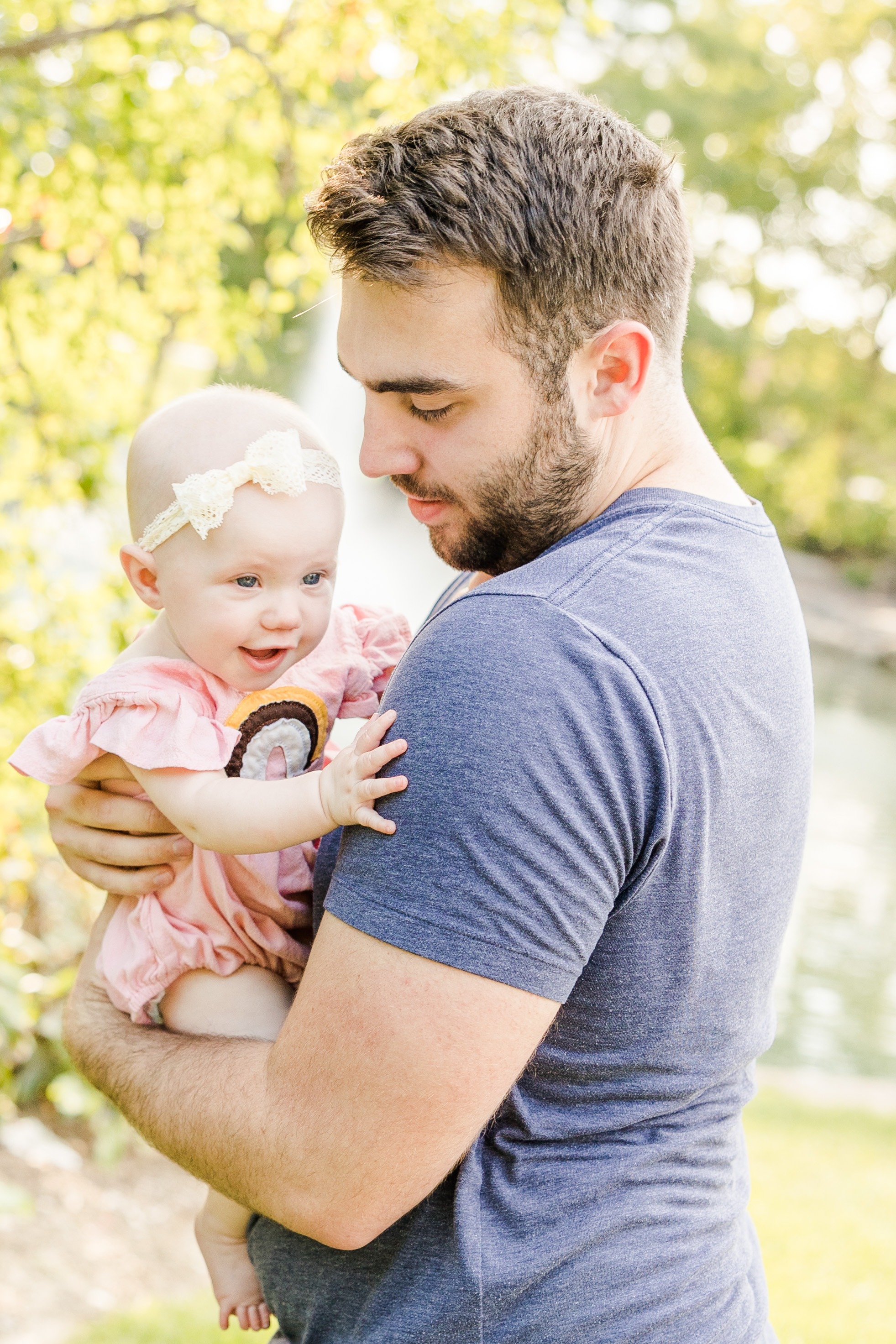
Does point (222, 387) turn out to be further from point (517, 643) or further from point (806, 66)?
point (806, 66)

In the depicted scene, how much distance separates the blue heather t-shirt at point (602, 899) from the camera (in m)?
1.19

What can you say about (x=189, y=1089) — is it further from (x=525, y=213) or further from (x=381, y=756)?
(x=525, y=213)

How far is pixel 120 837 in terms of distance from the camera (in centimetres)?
184

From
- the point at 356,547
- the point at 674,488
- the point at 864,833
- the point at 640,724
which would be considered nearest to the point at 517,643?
the point at 640,724

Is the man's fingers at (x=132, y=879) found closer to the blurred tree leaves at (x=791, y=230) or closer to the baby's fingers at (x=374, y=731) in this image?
the baby's fingers at (x=374, y=731)

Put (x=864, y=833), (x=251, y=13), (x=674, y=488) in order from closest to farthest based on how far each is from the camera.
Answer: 1. (x=674, y=488)
2. (x=251, y=13)
3. (x=864, y=833)

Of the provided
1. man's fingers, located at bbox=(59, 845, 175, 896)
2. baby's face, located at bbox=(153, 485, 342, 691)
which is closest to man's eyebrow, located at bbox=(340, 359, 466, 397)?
baby's face, located at bbox=(153, 485, 342, 691)

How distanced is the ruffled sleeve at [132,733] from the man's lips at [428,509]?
39 centimetres

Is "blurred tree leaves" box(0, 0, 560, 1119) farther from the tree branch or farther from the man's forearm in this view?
the man's forearm

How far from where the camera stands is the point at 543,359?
1.53 m

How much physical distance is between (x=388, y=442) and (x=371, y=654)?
0.42 metres

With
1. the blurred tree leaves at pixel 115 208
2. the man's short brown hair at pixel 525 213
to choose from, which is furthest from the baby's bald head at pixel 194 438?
the blurred tree leaves at pixel 115 208

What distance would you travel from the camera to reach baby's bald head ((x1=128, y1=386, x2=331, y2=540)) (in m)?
1.74

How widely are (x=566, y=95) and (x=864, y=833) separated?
39.0ft
